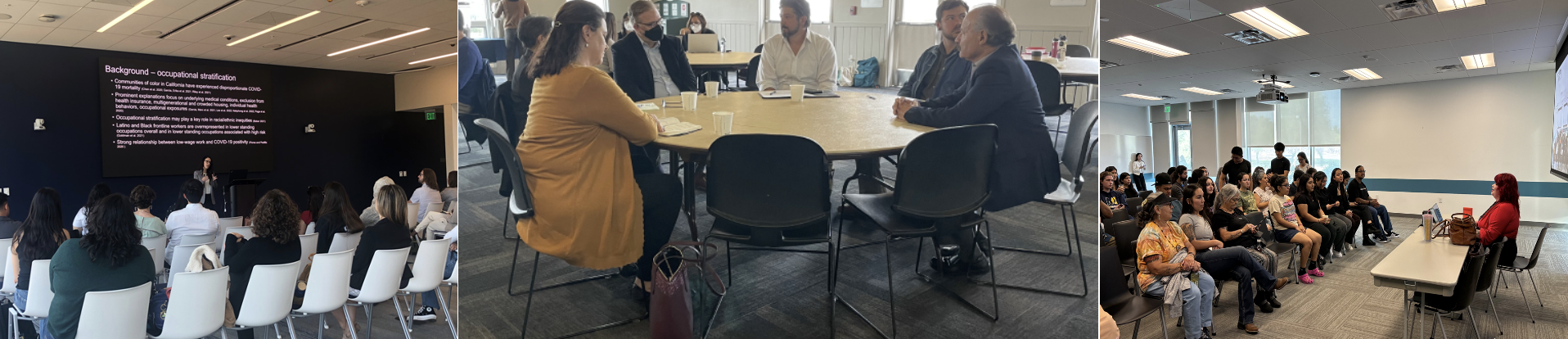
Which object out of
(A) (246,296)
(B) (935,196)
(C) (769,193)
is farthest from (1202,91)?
(A) (246,296)

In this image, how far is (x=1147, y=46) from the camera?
339 inches

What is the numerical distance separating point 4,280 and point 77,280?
1.28m

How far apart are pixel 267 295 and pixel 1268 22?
28.7 feet

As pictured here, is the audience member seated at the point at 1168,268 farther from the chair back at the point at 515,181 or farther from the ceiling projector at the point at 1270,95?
the ceiling projector at the point at 1270,95

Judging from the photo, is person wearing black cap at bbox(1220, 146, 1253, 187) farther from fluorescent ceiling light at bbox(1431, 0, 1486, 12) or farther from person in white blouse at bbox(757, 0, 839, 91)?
person in white blouse at bbox(757, 0, 839, 91)

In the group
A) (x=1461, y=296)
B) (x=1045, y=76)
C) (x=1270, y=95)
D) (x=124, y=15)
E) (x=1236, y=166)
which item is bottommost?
(x=1461, y=296)

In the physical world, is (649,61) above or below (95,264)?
above

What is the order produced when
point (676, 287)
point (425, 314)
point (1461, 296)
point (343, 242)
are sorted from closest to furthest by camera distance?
point (676, 287) < point (1461, 296) < point (343, 242) < point (425, 314)

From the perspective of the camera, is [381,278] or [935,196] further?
[381,278]

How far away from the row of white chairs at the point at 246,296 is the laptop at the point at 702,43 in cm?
341

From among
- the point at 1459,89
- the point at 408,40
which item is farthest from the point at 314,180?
the point at 1459,89

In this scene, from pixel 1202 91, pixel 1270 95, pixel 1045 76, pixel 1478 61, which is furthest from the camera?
pixel 1202 91

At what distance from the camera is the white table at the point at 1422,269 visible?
3867mm

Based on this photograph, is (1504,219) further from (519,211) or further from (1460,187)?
(1460,187)
